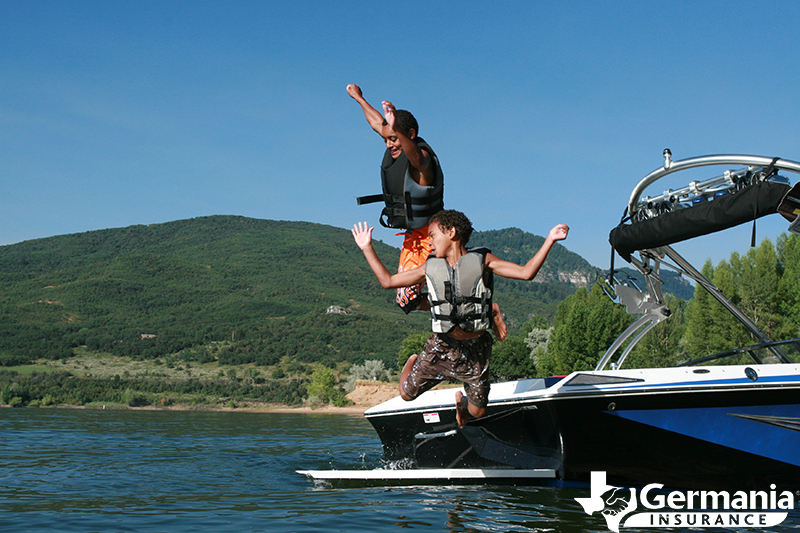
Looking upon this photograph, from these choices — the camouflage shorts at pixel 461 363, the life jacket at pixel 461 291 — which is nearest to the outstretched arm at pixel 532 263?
the life jacket at pixel 461 291

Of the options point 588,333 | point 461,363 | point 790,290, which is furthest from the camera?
point 588,333

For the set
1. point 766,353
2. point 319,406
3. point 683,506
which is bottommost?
point 319,406

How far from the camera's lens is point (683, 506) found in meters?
7.09

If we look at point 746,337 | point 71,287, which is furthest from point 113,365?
point 746,337

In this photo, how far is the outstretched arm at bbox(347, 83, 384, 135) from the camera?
6.49 m

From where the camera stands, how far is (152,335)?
115 m

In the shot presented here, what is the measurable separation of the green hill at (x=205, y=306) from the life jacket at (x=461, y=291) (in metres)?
94.3

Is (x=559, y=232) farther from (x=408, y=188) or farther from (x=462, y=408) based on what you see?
(x=462, y=408)

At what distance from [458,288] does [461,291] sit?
0.04 m

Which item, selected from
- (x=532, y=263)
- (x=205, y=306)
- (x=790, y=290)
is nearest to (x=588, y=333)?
(x=790, y=290)

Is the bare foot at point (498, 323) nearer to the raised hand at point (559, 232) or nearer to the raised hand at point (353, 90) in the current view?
the raised hand at point (559, 232)

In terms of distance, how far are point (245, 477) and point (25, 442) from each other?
8.62 m

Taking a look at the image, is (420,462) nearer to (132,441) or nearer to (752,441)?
(752,441)

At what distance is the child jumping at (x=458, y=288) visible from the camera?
586cm
